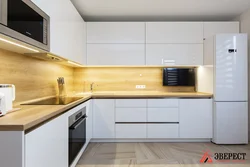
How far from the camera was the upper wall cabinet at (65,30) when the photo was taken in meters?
1.97

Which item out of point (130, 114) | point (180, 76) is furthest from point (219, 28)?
point (130, 114)

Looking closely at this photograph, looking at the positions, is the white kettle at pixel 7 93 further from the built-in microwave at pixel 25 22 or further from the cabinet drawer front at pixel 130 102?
the cabinet drawer front at pixel 130 102

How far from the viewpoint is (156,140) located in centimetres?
329

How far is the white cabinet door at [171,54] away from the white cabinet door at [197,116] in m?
0.75

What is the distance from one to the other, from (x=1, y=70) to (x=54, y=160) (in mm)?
935

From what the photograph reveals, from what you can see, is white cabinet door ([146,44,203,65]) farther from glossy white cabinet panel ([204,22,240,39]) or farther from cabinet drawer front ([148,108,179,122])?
cabinet drawer front ([148,108,179,122])

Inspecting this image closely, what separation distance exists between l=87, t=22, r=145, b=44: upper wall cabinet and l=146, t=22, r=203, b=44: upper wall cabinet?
0.18 metres

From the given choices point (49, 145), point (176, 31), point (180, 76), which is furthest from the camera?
point (180, 76)

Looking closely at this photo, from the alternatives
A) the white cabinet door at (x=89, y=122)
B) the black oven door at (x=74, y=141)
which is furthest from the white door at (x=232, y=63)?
the black oven door at (x=74, y=141)

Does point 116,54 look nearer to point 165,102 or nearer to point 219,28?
point 165,102

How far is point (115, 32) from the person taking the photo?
3.46 meters

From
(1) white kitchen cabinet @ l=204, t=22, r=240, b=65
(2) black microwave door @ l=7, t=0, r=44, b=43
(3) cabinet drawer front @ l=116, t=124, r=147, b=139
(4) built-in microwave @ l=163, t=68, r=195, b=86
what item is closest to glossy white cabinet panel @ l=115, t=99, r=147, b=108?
(3) cabinet drawer front @ l=116, t=124, r=147, b=139

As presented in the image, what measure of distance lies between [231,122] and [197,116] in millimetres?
537

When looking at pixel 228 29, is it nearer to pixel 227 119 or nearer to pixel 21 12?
pixel 227 119
